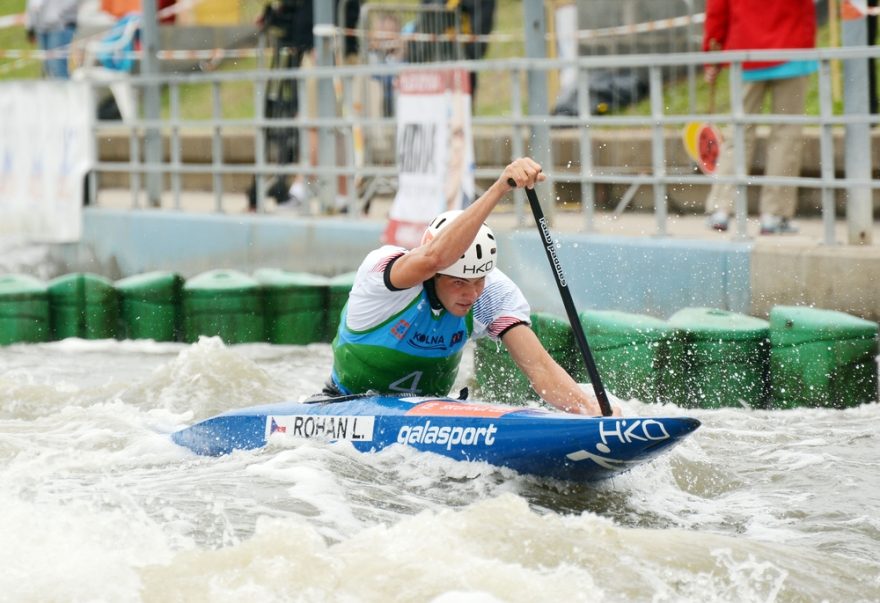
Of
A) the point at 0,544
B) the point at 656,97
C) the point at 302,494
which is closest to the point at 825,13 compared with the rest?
the point at 656,97

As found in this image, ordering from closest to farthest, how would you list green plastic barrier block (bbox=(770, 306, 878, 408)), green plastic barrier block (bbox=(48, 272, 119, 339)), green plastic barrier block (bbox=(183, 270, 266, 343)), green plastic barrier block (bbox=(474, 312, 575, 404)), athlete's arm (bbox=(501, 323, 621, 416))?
athlete's arm (bbox=(501, 323, 621, 416)), green plastic barrier block (bbox=(770, 306, 878, 408)), green plastic barrier block (bbox=(474, 312, 575, 404)), green plastic barrier block (bbox=(183, 270, 266, 343)), green plastic barrier block (bbox=(48, 272, 119, 339))

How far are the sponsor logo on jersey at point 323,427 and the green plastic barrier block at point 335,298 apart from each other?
4.29 metres

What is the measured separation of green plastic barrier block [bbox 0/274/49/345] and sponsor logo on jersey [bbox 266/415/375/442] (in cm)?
564

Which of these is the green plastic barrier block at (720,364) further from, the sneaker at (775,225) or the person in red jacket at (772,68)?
the person in red jacket at (772,68)

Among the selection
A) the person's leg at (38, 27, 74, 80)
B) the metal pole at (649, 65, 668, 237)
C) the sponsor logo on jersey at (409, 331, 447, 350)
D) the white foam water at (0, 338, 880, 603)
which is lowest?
the white foam water at (0, 338, 880, 603)

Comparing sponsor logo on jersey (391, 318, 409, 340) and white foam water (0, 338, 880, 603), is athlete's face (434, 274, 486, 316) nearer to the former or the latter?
Answer: sponsor logo on jersey (391, 318, 409, 340)

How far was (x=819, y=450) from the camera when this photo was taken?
812cm

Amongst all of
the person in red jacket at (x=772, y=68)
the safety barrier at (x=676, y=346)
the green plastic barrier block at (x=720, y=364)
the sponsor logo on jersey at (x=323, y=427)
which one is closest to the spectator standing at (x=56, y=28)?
the safety barrier at (x=676, y=346)

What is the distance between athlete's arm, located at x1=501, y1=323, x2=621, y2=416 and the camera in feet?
24.1

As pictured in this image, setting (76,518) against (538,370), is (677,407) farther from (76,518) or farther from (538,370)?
(76,518)

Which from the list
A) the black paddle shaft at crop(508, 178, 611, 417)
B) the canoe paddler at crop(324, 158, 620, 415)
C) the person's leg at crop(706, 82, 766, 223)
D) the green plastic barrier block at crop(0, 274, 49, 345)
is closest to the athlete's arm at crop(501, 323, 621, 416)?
the canoe paddler at crop(324, 158, 620, 415)

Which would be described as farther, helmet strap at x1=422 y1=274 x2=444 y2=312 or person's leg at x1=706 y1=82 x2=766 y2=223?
person's leg at x1=706 y1=82 x2=766 y2=223

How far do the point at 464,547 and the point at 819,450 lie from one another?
2955mm

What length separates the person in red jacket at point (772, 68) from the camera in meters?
11.2
